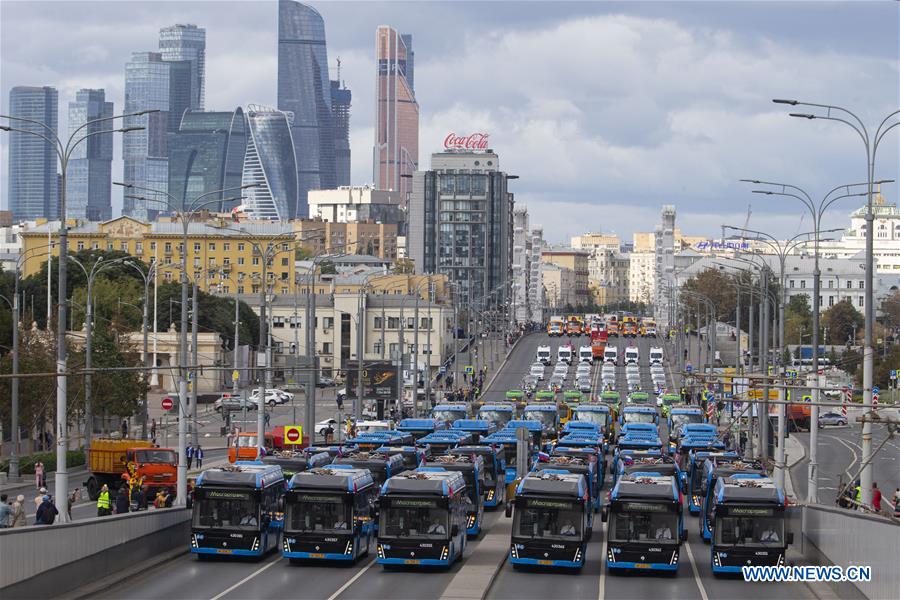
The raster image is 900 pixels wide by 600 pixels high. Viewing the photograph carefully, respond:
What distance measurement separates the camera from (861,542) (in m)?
28.9

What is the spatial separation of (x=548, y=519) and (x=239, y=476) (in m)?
7.29

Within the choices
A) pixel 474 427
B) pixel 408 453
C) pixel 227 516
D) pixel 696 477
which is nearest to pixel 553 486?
pixel 227 516

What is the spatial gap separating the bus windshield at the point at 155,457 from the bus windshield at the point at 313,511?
59.3 ft

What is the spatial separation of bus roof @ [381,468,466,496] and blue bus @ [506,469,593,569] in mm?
1707

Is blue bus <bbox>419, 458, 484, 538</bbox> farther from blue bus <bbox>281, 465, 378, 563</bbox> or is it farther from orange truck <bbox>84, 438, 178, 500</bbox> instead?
orange truck <bbox>84, 438, 178, 500</bbox>

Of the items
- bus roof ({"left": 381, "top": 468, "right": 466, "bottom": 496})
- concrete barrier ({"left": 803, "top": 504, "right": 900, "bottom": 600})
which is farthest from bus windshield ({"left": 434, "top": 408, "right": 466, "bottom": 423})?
concrete barrier ({"left": 803, "top": 504, "right": 900, "bottom": 600})

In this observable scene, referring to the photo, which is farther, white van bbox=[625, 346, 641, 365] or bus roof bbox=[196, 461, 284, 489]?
white van bbox=[625, 346, 641, 365]

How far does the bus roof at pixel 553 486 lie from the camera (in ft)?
113

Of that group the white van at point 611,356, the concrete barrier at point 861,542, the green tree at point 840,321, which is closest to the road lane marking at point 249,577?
the concrete barrier at point 861,542

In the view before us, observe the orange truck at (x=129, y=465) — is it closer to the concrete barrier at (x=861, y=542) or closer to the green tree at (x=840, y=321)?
the concrete barrier at (x=861, y=542)

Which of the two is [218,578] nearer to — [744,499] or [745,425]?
[744,499]

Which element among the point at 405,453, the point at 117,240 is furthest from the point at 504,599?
the point at 117,240

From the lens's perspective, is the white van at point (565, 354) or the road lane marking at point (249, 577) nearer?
the road lane marking at point (249, 577)

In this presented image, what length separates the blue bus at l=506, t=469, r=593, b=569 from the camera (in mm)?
33969
